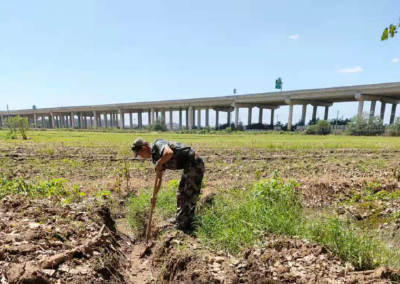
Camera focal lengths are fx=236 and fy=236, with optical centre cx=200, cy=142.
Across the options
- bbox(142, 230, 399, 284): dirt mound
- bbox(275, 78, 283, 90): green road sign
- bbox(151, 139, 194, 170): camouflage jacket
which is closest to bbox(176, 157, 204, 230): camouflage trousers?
bbox(151, 139, 194, 170): camouflage jacket

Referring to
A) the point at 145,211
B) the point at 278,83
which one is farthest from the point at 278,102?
the point at 145,211

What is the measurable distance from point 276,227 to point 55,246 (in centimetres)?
284

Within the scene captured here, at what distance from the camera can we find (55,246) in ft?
9.53

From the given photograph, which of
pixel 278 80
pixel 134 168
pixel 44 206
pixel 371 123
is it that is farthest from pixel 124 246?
pixel 278 80

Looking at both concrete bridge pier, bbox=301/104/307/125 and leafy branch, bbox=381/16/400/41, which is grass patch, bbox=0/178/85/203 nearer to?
leafy branch, bbox=381/16/400/41

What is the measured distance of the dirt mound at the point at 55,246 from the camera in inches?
95.1

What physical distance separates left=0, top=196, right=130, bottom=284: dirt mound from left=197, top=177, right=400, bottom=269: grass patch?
1.39 metres

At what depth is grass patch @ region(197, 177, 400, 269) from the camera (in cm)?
262

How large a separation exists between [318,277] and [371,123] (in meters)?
38.7

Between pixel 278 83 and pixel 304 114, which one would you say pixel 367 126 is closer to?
pixel 304 114

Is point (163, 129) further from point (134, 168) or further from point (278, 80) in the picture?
point (134, 168)

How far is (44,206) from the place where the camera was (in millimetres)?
4086

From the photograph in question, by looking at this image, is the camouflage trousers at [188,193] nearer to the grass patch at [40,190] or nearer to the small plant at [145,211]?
the small plant at [145,211]

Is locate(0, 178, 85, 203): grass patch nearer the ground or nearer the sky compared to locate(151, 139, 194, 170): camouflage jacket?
nearer the ground
